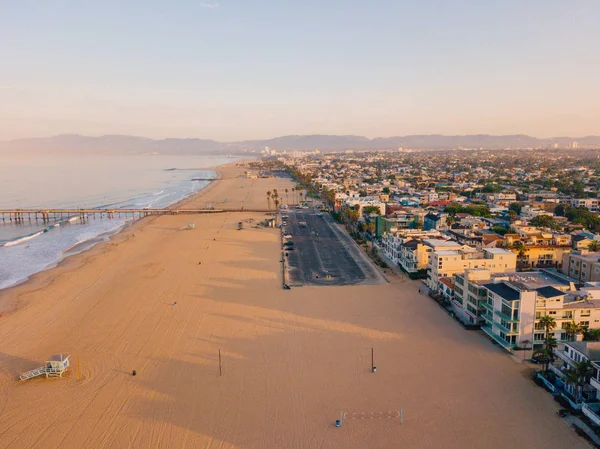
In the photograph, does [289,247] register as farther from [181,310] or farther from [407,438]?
[407,438]

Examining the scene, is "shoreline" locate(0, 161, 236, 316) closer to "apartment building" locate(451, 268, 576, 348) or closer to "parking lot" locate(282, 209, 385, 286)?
"parking lot" locate(282, 209, 385, 286)

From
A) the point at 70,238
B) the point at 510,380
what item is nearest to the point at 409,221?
the point at 510,380

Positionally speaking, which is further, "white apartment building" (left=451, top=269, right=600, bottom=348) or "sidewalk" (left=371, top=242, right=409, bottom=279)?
"sidewalk" (left=371, top=242, right=409, bottom=279)

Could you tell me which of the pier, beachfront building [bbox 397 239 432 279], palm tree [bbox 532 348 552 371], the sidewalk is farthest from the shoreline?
palm tree [bbox 532 348 552 371]

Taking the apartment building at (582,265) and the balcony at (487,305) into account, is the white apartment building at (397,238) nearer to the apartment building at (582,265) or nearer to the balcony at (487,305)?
the apartment building at (582,265)

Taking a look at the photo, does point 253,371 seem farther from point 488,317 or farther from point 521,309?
point 521,309

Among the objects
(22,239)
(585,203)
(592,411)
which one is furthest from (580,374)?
(585,203)
